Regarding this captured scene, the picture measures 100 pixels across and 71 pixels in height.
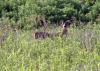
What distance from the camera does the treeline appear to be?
1391 cm

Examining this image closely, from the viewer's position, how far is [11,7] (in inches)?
591

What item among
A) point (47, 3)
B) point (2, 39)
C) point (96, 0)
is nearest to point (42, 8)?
point (47, 3)

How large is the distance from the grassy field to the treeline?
6.59 m

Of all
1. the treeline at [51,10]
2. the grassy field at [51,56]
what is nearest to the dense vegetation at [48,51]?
the grassy field at [51,56]

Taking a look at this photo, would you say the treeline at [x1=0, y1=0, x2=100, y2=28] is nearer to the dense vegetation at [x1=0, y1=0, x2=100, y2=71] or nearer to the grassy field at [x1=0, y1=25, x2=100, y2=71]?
the dense vegetation at [x1=0, y1=0, x2=100, y2=71]

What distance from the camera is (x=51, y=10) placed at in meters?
14.2

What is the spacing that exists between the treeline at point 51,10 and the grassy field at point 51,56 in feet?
21.6

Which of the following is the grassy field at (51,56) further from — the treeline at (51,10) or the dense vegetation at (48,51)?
the treeline at (51,10)

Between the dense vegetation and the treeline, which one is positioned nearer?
the dense vegetation

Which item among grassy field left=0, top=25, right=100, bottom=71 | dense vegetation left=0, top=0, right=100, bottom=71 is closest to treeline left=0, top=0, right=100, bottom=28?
dense vegetation left=0, top=0, right=100, bottom=71

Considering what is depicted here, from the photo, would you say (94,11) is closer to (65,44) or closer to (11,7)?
(11,7)

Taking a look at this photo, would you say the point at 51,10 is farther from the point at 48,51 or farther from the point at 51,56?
the point at 51,56

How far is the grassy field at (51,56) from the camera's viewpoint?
15.4 feet

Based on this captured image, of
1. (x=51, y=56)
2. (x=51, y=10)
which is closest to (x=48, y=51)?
(x=51, y=56)
